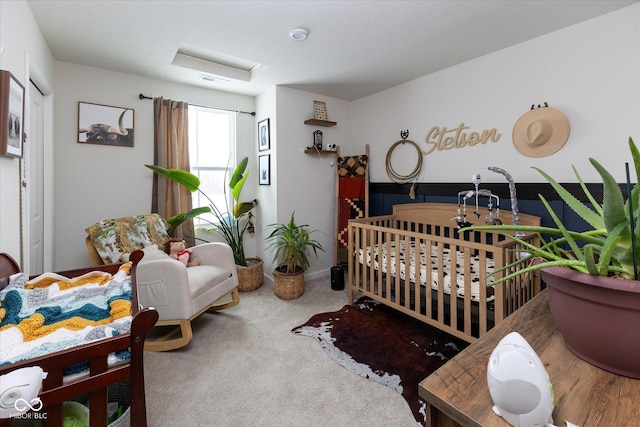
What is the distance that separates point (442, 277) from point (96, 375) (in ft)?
6.24

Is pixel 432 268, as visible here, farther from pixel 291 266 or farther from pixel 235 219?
pixel 235 219

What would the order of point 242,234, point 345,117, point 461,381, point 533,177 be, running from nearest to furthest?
point 461,381 → point 533,177 → point 242,234 → point 345,117

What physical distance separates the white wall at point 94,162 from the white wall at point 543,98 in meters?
2.71

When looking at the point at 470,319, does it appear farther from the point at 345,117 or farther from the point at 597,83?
the point at 345,117

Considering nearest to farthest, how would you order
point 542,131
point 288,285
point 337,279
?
point 542,131
point 288,285
point 337,279

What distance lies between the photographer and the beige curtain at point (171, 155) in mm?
3035

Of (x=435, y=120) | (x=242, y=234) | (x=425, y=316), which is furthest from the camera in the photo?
(x=242, y=234)

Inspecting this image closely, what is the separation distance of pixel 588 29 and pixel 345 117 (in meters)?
2.42

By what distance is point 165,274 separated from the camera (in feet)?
6.55

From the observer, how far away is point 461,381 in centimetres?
59

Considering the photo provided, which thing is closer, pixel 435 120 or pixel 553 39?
pixel 553 39

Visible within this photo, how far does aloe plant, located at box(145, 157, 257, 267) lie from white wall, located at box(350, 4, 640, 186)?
73.2 inches

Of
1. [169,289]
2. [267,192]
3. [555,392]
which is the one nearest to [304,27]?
[267,192]

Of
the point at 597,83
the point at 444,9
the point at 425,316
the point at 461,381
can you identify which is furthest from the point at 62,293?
the point at 597,83
